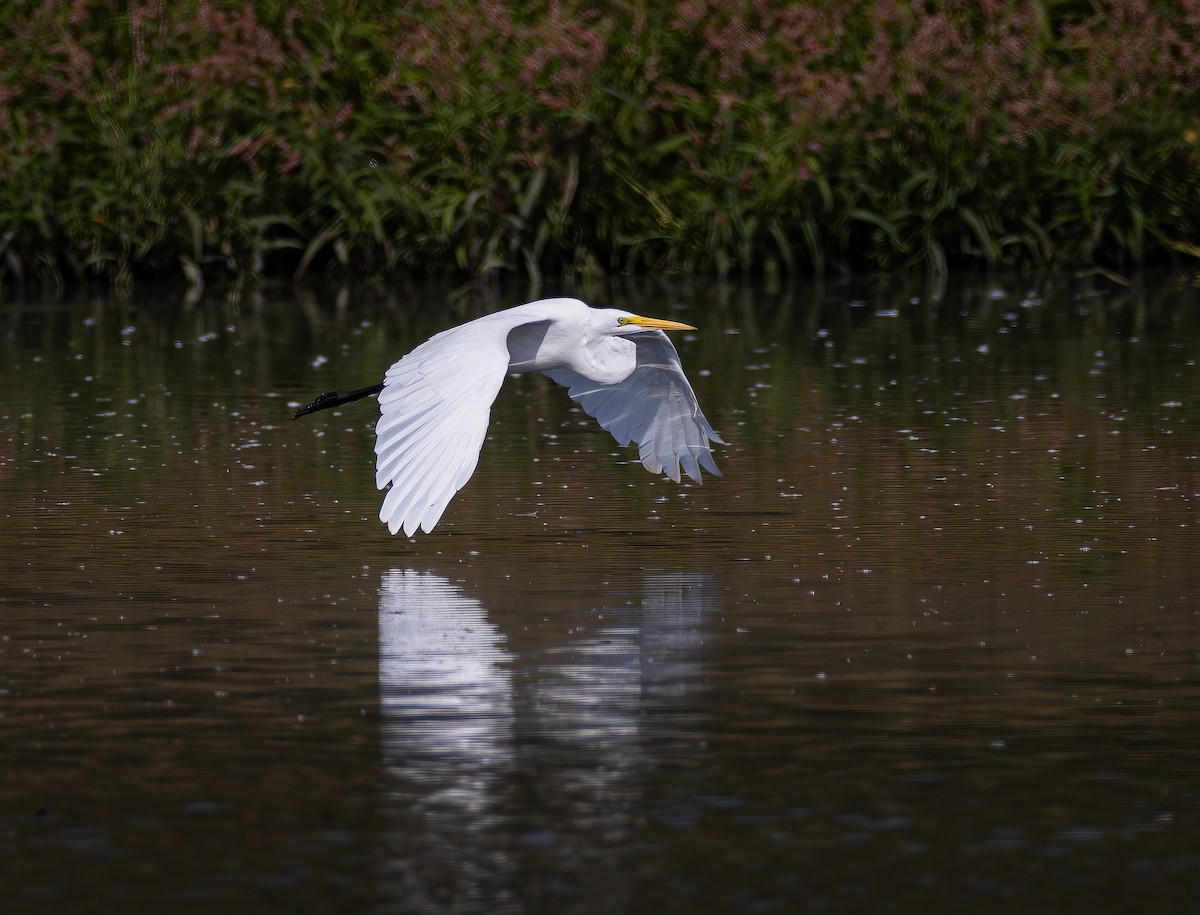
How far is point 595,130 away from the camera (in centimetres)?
1620

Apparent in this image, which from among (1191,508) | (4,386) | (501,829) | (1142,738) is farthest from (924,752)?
(4,386)

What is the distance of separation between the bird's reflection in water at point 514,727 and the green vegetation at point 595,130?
9.92 metres

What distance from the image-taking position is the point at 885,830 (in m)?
4.21

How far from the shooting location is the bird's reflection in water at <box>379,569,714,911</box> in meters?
4.11

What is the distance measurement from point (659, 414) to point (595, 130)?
8.40m

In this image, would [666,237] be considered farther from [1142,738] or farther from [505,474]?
[1142,738]

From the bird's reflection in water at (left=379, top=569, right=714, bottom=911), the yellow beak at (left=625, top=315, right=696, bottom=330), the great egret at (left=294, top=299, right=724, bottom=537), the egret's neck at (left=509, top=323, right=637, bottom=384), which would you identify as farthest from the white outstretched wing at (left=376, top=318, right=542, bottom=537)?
the yellow beak at (left=625, top=315, right=696, bottom=330)

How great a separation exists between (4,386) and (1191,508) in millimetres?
5926

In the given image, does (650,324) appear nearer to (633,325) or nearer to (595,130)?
(633,325)

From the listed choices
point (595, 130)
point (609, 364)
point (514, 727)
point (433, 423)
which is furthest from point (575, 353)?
point (595, 130)

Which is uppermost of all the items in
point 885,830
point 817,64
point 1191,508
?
point 817,64

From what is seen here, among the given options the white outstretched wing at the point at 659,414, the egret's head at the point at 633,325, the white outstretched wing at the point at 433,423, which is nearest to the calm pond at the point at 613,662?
the white outstretched wing at the point at 659,414

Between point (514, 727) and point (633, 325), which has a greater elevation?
point (633, 325)

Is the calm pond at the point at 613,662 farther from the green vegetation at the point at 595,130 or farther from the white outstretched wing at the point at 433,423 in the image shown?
the green vegetation at the point at 595,130
